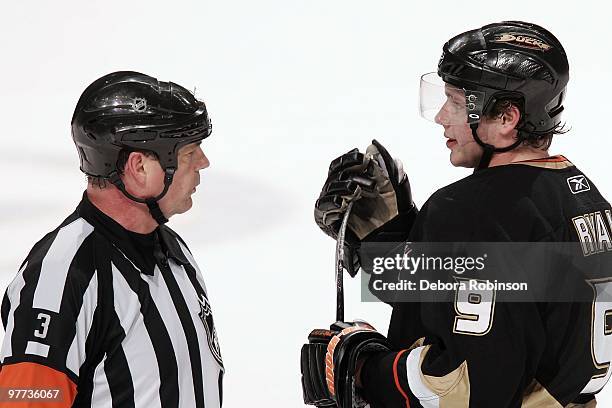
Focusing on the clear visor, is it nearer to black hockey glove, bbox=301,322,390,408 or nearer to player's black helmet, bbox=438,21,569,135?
player's black helmet, bbox=438,21,569,135

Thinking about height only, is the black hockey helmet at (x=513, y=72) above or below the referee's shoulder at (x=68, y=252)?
above

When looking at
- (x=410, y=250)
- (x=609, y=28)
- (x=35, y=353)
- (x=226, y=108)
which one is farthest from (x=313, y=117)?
(x=35, y=353)

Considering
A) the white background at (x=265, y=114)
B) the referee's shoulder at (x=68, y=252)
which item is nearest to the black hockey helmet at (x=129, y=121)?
the referee's shoulder at (x=68, y=252)

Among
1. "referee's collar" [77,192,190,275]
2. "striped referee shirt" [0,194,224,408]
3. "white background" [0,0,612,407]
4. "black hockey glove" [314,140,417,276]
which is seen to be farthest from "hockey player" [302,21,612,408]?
"white background" [0,0,612,407]

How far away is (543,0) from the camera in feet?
19.4

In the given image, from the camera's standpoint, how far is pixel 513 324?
2029 millimetres

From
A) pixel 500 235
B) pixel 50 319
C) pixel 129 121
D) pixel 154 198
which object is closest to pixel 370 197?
pixel 500 235

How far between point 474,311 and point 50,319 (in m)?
0.85

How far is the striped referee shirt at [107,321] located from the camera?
1795 mm

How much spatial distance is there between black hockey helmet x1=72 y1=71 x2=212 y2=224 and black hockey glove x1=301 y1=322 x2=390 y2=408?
2.01ft

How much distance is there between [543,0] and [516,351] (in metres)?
4.28

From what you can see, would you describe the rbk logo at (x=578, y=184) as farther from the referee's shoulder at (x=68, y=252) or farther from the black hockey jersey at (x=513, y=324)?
the referee's shoulder at (x=68, y=252)

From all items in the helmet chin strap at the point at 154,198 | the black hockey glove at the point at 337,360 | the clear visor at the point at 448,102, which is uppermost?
the clear visor at the point at 448,102

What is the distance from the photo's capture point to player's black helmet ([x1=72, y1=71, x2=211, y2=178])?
6.25ft
